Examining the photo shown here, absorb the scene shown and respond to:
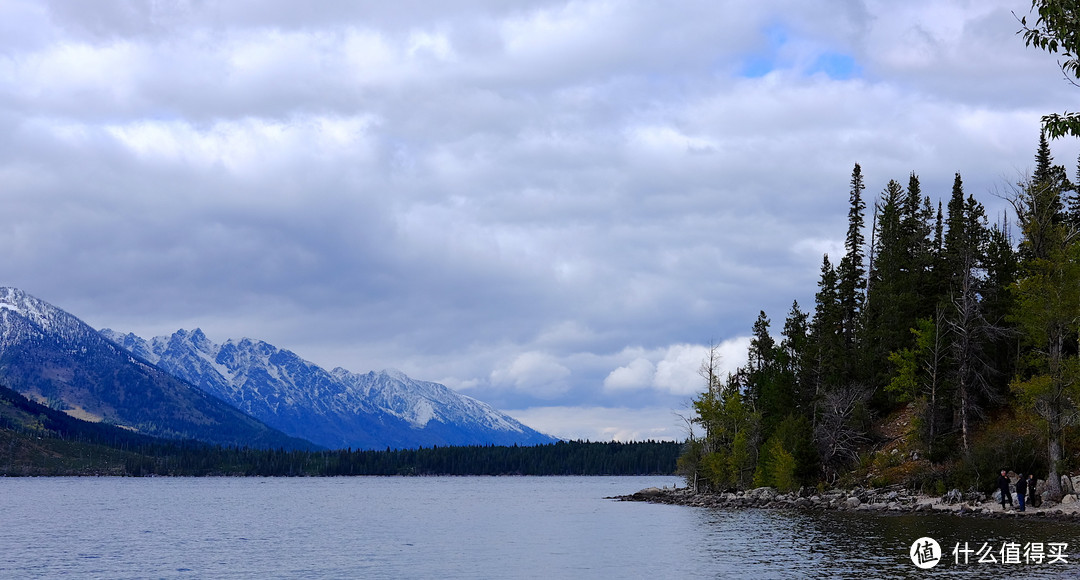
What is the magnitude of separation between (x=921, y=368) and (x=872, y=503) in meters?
19.9

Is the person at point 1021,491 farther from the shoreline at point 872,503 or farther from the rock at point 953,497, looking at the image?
the rock at point 953,497

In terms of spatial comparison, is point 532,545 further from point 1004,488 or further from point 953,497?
point 953,497

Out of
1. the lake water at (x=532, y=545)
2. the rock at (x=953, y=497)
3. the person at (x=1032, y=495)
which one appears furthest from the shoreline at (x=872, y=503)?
the lake water at (x=532, y=545)

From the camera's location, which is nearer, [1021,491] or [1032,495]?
[1021,491]

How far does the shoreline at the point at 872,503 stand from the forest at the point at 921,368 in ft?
6.43

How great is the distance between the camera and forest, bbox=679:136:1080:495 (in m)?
72.7

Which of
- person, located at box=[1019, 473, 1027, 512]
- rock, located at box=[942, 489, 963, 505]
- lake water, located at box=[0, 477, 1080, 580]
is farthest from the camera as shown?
rock, located at box=[942, 489, 963, 505]

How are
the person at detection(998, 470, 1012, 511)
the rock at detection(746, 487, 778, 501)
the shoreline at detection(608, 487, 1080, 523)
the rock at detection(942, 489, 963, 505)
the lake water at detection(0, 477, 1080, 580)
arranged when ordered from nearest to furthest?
the lake water at detection(0, 477, 1080, 580) < the shoreline at detection(608, 487, 1080, 523) < the person at detection(998, 470, 1012, 511) < the rock at detection(942, 489, 963, 505) < the rock at detection(746, 487, 778, 501)

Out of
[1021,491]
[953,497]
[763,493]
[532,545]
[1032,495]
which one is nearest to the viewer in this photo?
[1021,491]

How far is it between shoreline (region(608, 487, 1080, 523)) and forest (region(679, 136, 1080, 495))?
1.96m

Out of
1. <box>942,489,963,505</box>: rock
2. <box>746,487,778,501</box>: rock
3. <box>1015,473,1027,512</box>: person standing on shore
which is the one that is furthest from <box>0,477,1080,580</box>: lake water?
<box>746,487,778,501</box>: rock

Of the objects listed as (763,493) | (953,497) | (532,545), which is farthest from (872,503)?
(532,545)

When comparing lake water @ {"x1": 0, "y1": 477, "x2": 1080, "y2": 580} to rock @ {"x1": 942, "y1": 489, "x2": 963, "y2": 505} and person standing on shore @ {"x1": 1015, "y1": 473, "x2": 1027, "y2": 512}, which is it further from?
rock @ {"x1": 942, "y1": 489, "x2": 963, "y2": 505}

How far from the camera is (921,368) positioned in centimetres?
9925
